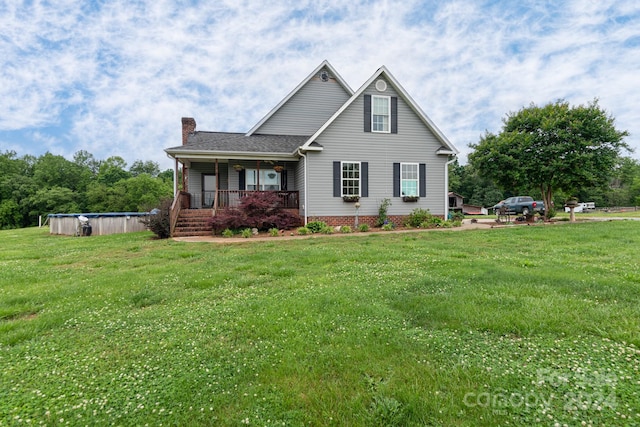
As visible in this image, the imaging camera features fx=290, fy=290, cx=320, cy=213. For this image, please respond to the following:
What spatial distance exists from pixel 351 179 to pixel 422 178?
3609 mm

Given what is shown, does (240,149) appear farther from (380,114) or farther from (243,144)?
(380,114)

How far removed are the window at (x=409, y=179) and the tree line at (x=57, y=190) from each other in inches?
1336

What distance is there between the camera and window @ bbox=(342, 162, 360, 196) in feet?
44.7

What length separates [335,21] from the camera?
16203mm

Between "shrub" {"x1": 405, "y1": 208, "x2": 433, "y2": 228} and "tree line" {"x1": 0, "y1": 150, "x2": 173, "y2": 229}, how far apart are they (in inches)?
1352

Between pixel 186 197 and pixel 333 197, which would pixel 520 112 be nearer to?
pixel 333 197

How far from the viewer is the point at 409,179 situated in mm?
14211

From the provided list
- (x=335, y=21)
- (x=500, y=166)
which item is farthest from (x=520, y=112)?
(x=335, y=21)

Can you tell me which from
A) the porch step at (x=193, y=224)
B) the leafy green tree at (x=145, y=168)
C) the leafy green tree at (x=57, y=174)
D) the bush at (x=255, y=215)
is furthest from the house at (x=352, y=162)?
the leafy green tree at (x=145, y=168)

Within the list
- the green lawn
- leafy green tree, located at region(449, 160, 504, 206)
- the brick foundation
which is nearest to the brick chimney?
the brick foundation

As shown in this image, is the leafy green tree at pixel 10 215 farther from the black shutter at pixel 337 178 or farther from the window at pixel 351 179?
the window at pixel 351 179

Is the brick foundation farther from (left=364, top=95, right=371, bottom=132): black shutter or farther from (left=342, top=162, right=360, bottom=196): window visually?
(left=364, top=95, right=371, bottom=132): black shutter

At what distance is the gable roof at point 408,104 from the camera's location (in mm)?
13070

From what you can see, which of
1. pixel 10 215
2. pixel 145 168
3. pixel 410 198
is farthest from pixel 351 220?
pixel 145 168
